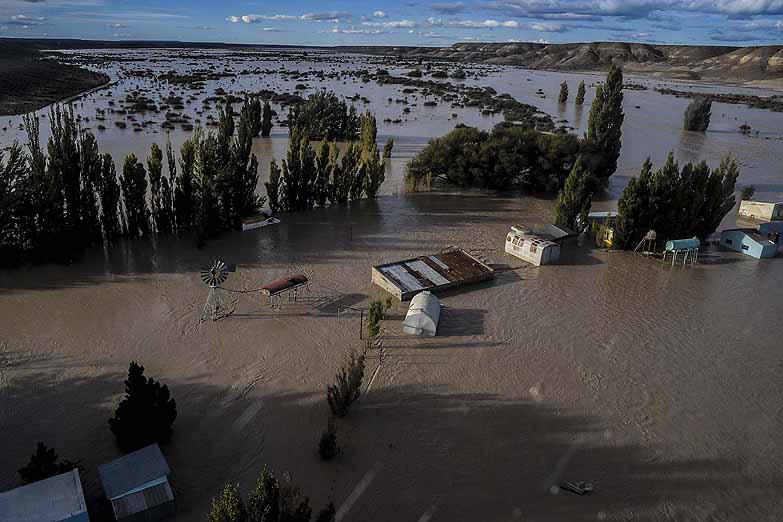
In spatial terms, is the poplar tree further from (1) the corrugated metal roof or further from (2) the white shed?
(1) the corrugated metal roof

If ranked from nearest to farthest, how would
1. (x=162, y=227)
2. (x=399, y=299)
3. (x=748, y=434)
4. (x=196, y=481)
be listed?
(x=196, y=481) → (x=748, y=434) → (x=399, y=299) → (x=162, y=227)

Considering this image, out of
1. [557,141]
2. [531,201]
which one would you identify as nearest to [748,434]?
[531,201]

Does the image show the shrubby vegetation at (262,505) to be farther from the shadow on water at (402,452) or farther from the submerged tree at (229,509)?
the shadow on water at (402,452)

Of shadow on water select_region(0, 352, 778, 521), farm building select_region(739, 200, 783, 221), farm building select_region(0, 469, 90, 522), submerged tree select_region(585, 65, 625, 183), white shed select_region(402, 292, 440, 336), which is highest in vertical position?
submerged tree select_region(585, 65, 625, 183)

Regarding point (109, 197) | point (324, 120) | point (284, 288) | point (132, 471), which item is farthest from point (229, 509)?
point (324, 120)

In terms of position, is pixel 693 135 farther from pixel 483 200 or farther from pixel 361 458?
pixel 361 458

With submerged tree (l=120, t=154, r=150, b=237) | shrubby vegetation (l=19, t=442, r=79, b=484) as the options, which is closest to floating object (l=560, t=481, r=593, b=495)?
shrubby vegetation (l=19, t=442, r=79, b=484)
